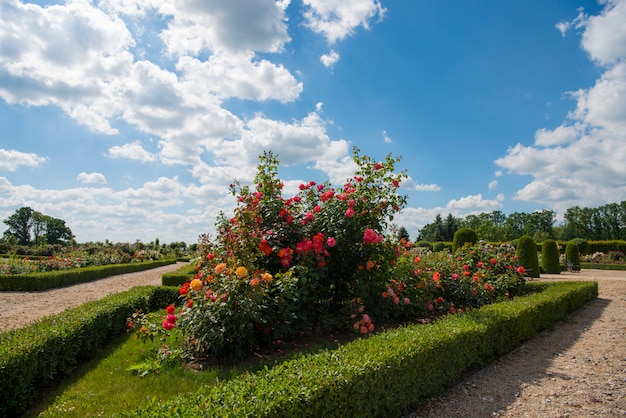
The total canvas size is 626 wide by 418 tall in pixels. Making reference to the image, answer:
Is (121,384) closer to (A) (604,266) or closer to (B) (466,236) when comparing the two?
(B) (466,236)

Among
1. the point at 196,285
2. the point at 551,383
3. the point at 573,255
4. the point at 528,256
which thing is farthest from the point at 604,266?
the point at 196,285

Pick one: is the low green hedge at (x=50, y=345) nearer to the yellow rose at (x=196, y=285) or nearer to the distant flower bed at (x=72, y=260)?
the yellow rose at (x=196, y=285)

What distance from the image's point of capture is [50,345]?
4105 mm

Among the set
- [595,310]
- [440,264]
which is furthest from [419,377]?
[595,310]

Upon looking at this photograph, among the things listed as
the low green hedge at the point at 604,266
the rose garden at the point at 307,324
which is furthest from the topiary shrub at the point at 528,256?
the rose garden at the point at 307,324

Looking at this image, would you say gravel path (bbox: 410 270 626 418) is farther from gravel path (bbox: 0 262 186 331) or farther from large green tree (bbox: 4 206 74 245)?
large green tree (bbox: 4 206 74 245)

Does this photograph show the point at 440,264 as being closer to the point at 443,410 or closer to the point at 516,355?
the point at 516,355

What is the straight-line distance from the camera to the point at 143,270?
19.5 metres

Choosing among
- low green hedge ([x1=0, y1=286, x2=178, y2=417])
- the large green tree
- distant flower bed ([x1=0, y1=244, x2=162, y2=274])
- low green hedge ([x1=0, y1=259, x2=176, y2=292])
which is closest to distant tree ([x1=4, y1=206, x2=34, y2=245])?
the large green tree

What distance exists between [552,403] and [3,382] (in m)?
4.95

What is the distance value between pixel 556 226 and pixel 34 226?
8454cm

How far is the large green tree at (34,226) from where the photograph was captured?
6035 cm

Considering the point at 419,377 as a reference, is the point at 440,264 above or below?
above

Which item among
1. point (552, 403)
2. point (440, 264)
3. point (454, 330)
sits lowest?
point (552, 403)
